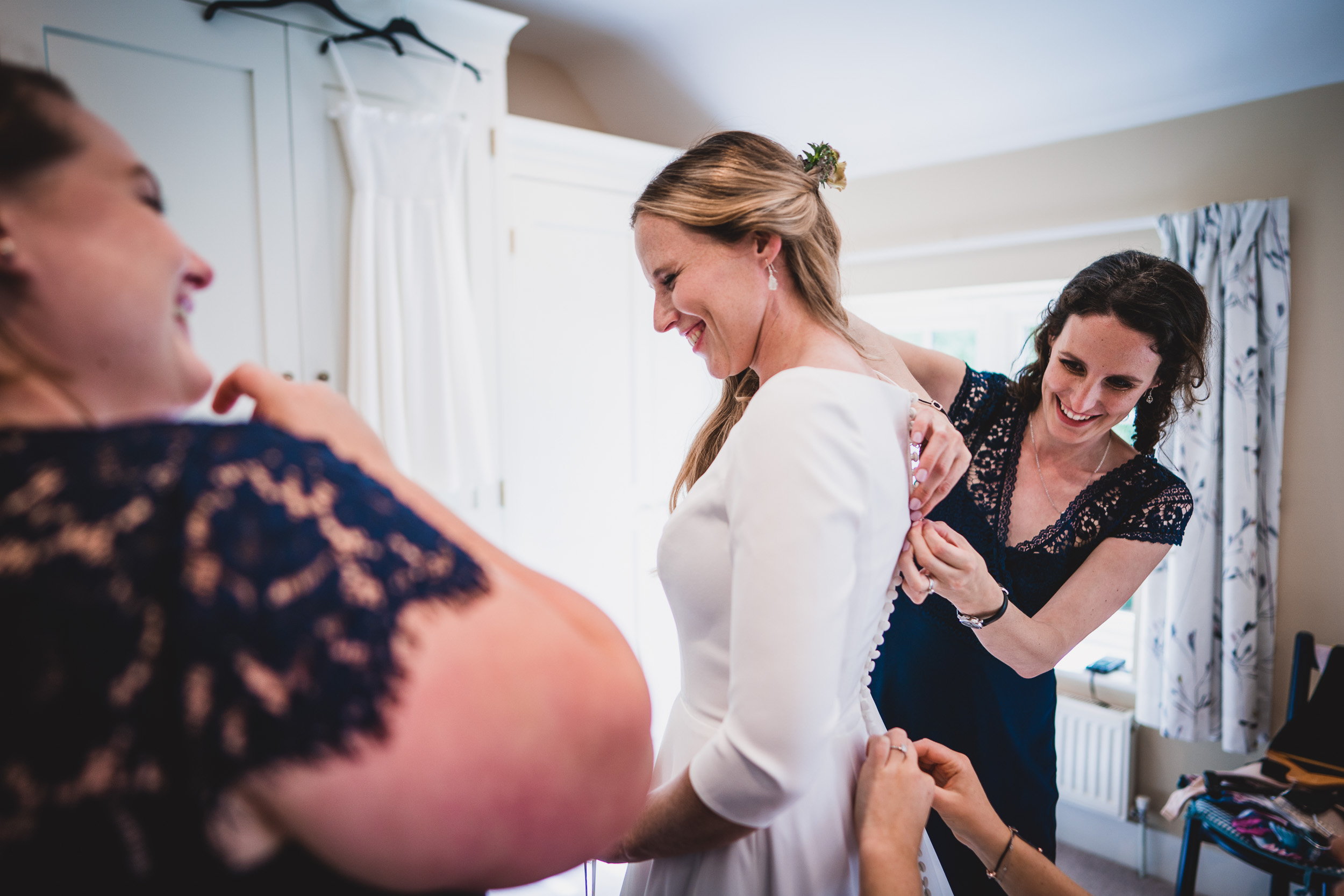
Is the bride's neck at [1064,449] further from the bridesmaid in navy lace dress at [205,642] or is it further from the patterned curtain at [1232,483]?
the bridesmaid in navy lace dress at [205,642]

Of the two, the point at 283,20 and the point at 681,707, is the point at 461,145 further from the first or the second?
the point at 681,707

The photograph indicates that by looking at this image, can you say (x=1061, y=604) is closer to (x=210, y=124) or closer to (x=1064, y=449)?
(x=1064, y=449)

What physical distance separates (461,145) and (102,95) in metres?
0.83

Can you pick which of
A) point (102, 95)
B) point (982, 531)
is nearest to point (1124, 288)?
point (982, 531)

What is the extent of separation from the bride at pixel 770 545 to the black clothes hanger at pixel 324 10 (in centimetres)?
138

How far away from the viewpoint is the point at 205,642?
0.27 metres

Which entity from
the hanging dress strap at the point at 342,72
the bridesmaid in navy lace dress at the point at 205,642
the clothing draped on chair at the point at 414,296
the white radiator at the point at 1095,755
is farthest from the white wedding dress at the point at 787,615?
the white radiator at the point at 1095,755

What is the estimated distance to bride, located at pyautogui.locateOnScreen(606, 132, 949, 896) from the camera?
63cm

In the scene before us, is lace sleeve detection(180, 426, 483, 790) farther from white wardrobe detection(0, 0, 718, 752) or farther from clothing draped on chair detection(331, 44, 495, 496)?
clothing draped on chair detection(331, 44, 495, 496)

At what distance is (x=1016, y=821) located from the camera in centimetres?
138

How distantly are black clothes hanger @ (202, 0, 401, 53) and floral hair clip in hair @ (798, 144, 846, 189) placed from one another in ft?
4.63

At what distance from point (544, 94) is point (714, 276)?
2455mm

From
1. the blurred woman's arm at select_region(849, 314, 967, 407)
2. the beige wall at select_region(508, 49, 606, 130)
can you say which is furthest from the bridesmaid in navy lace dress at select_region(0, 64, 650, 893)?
the beige wall at select_region(508, 49, 606, 130)

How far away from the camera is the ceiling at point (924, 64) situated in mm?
2055
